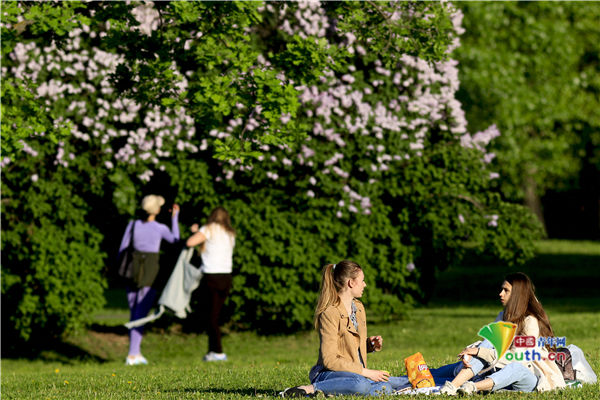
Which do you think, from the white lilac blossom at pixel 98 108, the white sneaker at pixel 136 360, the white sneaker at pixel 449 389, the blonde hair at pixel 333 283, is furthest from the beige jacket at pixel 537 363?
the white lilac blossom at pixel 98 108

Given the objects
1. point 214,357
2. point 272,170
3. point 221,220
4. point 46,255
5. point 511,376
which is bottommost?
point 214,357

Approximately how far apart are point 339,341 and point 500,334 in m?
1.14

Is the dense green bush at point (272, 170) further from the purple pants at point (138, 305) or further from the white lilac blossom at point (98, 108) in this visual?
the purple pants at point (138, 305)

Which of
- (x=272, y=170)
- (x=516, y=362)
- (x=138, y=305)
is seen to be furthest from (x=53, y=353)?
(x=516, y=362)

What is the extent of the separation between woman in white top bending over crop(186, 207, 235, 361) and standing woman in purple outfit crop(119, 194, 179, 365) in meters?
0.59

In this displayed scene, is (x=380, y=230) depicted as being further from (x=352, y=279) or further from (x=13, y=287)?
(x=352, y=279)

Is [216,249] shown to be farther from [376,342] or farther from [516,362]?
[516,362]

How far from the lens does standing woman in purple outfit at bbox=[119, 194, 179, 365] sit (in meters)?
12.2

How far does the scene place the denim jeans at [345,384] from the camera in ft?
22.9

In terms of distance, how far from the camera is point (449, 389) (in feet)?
23.2

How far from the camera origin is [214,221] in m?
11.8

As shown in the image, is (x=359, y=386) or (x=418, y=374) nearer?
(x=359, y=386)

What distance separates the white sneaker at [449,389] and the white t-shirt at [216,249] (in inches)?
201

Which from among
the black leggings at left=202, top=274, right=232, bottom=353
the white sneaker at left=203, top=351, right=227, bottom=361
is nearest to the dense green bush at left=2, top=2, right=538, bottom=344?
the black leggings at left=202, top=274, right=232, bottom=353
